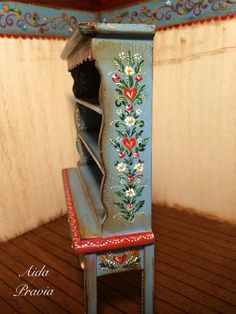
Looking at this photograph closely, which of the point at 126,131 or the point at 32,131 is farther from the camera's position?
the point at 32,131

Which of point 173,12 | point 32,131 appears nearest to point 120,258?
point 32,131

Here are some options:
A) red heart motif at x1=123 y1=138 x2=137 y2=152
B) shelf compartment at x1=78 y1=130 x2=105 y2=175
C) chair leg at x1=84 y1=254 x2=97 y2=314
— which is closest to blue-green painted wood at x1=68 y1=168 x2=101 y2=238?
chair leg at x1=84 y1=254 x2=97 y2=314

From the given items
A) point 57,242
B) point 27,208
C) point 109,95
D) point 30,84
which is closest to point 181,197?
point 57,242

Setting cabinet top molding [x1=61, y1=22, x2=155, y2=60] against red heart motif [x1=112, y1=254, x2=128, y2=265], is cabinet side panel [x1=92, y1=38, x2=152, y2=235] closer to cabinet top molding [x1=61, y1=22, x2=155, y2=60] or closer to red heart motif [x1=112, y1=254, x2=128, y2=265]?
cabinet top molding [x1=61, y1=22, x2=155, y2=60]

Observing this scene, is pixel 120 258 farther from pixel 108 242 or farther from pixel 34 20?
pixel 34 20

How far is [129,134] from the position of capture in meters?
1.53

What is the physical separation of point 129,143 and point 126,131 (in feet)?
0.21

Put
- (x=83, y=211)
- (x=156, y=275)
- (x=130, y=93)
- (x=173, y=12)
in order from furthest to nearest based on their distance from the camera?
1. (x=173, y=12)
2. (x=156, y=275)
3. (x=83, y=211)
4. (x=130, y=93)

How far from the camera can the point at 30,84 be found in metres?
2.85

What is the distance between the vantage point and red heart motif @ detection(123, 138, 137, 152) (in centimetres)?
154

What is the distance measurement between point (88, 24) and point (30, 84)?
5.50ft

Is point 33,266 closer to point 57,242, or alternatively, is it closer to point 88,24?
point 57,242

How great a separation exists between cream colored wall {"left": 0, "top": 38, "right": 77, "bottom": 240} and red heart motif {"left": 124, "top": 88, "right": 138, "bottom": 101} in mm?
1619

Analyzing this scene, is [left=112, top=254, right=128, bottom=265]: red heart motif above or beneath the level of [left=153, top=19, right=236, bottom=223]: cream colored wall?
beneath
